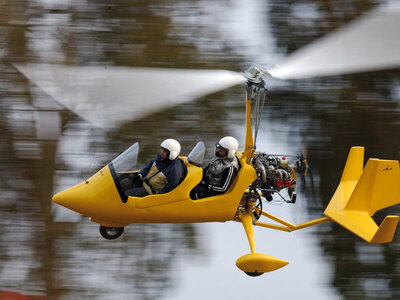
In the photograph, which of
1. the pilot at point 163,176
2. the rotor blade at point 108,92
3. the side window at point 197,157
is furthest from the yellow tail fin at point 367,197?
the rotor blade at point 108,92

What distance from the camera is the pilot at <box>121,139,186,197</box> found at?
20.3ft

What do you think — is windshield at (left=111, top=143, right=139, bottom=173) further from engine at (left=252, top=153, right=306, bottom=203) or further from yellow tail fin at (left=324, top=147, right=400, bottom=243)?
yellow tail fin at (left=324, top=147, right=400, bottom=243)

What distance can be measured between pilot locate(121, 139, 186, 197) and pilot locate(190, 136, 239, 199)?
0.98 ft

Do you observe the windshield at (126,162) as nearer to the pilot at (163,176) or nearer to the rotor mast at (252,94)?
the pilot at (163,176)

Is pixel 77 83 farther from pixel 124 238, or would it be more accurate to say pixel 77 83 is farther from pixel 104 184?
pixel 104 184

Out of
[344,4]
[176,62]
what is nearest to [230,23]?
[176,62]

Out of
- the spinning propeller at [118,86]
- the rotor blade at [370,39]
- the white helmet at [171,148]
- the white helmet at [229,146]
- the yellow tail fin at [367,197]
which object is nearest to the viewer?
the white helmet at [171,148]

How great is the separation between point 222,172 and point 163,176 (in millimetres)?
607

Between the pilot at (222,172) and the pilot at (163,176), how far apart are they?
0.30 meters

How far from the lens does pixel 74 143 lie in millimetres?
11156

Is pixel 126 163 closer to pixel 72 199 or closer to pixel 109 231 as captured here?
pixel 72 199

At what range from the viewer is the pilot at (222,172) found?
637cm

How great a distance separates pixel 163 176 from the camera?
6.24 meters

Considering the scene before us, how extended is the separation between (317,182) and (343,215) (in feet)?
16.6
